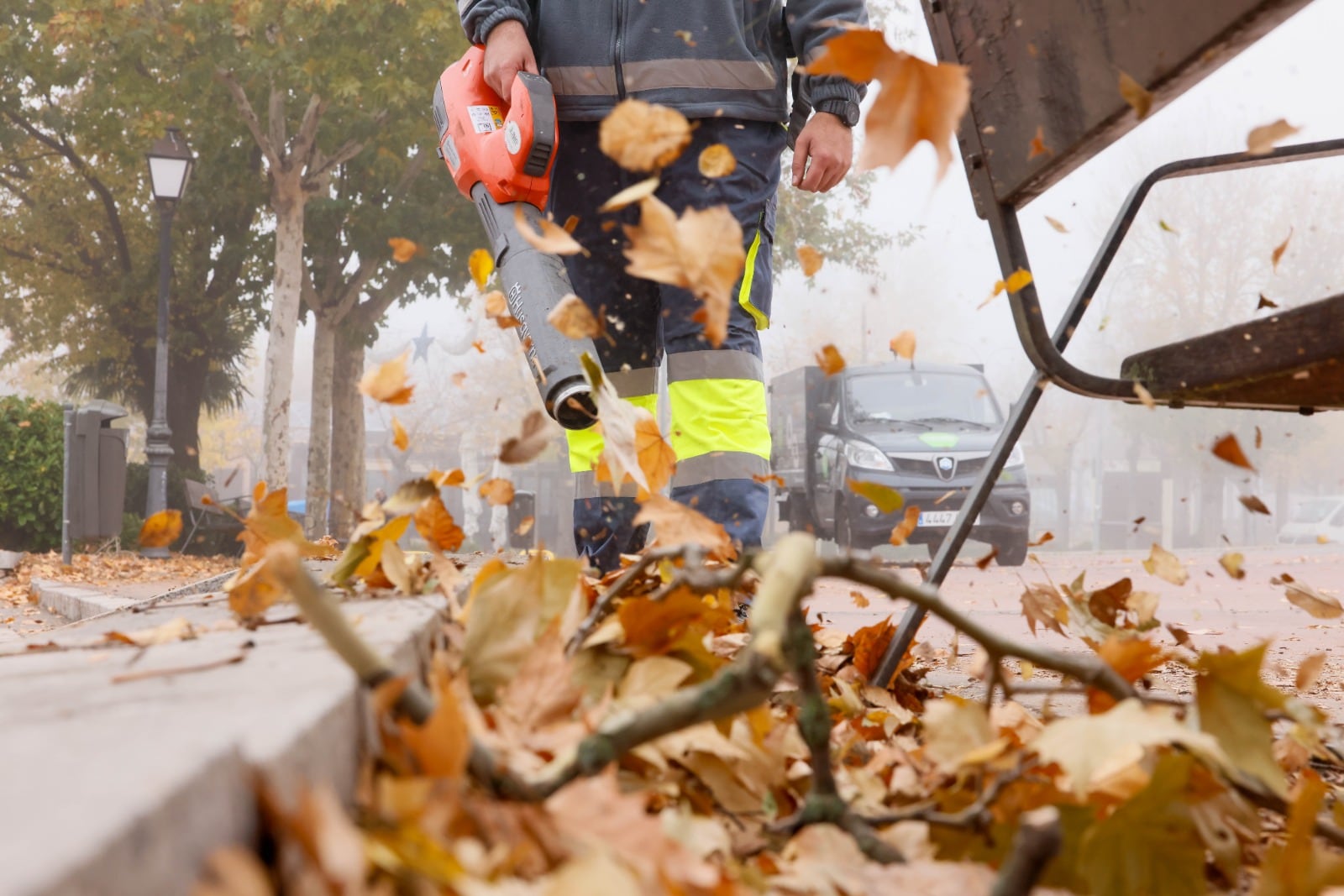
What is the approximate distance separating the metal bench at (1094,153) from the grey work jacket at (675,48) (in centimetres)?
87

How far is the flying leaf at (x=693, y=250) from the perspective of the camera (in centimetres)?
127

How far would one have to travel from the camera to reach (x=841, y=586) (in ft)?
28.5

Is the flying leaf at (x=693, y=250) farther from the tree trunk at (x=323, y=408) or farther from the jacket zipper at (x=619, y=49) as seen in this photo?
the tree trunk at (x=323, y=408)

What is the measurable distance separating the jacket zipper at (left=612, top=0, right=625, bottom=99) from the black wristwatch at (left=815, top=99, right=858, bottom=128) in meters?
0.51

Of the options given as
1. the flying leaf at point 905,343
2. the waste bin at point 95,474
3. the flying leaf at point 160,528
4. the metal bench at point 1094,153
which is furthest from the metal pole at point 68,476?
the metal bench at point 1094,153

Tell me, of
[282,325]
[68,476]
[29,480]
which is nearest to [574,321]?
[68,476]

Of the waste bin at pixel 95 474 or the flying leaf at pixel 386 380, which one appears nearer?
the flying leaf at pixel 386 380

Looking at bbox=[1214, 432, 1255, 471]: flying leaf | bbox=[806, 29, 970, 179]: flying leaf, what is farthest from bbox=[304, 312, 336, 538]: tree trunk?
bbox=[806, 29, 970, 179]: flying leaf

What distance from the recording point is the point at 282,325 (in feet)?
49.5

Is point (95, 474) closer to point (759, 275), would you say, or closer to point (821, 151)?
point (759, 275)

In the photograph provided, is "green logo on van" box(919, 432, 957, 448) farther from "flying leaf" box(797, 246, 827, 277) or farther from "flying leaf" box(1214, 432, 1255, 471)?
"flying leaf" box(1214, 432, 1255, 471)

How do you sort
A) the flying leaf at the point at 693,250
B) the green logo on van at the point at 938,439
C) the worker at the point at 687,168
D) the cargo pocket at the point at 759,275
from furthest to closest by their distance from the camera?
the green logo on van at the point at 938,439 < the cargo pocket at the point at 759,275 < the worker at the point at 687,168 < the flying leaf at the point at 693,250

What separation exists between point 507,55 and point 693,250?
5.49 feet

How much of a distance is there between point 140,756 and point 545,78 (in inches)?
98.4
